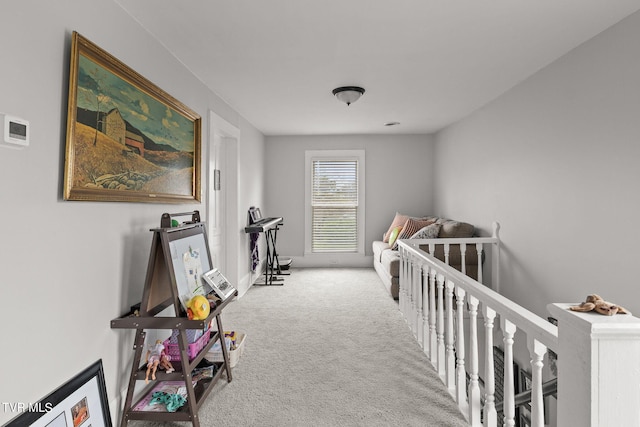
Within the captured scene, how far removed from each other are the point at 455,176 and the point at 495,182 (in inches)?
49.1

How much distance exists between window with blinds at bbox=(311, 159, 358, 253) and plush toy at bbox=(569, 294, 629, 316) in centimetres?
541

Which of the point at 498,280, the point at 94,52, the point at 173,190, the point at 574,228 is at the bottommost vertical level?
the point at 498,280

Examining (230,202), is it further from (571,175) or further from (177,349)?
(571,175)

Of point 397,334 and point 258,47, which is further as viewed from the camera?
point 397,334

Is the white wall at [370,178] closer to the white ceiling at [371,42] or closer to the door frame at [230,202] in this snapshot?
the door frame at [230,202]

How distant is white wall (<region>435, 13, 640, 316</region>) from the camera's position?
7.23 feet

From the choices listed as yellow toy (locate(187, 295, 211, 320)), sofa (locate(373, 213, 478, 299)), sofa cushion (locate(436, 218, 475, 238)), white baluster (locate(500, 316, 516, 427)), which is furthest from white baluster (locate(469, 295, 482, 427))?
A: sofa cushion (locate(436, 218, 475, 238))

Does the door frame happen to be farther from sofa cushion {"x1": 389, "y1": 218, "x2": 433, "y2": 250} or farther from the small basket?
sofa cushion {"x1": 389, "y1": 218, "x2": 433, "y2": 250}

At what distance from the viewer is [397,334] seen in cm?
321

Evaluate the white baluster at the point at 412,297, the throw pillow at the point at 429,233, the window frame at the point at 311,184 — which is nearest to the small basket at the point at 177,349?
the white baluster at the point at 412,297

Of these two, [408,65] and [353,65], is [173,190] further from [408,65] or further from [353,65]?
[408,65]

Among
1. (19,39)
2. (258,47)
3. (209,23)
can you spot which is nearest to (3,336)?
(19,39)

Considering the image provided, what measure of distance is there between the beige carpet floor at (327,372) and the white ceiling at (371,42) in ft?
Answer: 8.19

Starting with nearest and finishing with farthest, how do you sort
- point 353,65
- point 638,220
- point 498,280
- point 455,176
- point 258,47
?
point 638,220, point 258,47, point 353,65, point 498,280, point 455,176
